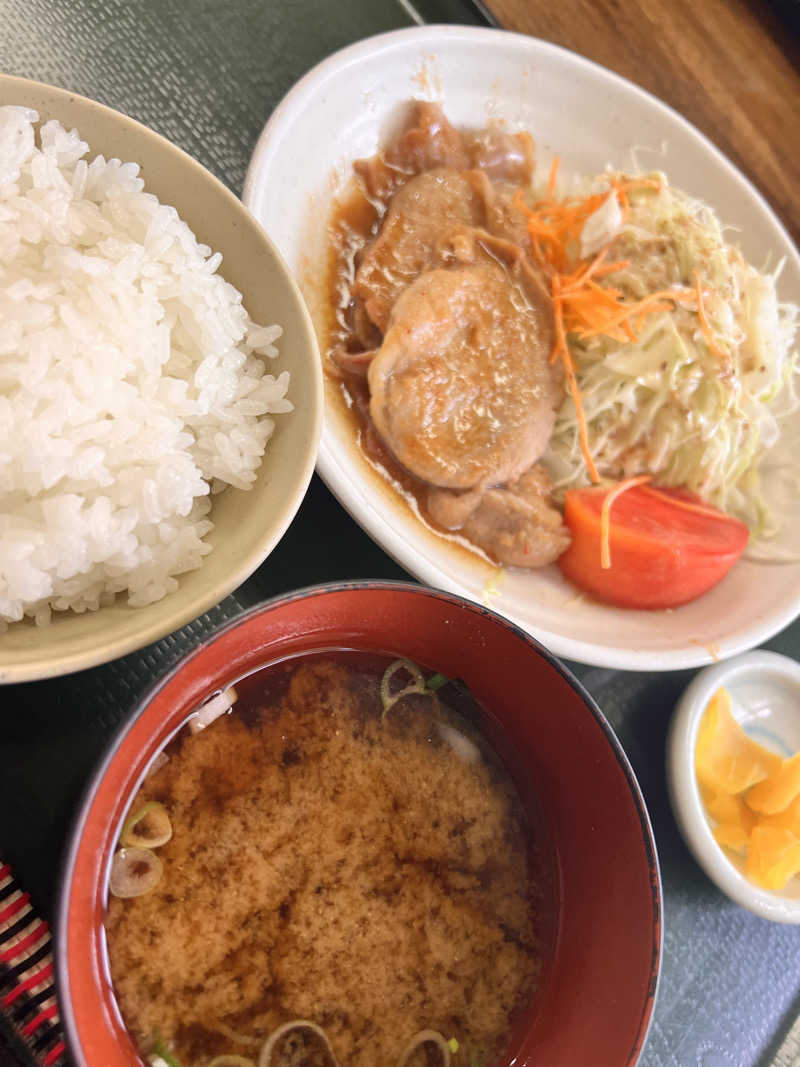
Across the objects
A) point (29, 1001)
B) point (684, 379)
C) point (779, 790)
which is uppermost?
point (684, 379)

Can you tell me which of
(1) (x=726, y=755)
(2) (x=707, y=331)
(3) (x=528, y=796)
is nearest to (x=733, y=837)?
(1) (x=726, y=755)

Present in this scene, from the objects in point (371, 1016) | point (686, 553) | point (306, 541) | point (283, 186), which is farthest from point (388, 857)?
point (283, 186)

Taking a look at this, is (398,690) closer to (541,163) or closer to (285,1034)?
(285,1034)

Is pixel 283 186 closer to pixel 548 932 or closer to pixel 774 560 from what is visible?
pixel 774 560

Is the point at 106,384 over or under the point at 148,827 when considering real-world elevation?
over

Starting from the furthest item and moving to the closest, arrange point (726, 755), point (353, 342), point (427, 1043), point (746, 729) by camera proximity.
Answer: point (353, 342)
point (746, 729)
point (726, 755)
point (427, 1043)

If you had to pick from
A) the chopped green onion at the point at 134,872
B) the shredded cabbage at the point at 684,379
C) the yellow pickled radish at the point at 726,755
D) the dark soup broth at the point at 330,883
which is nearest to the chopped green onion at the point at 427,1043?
the dark soup broth at the point at 330,883
